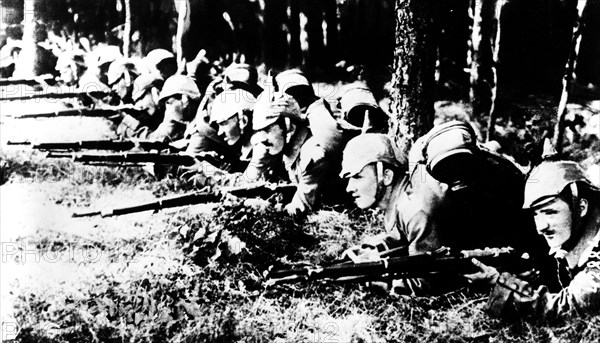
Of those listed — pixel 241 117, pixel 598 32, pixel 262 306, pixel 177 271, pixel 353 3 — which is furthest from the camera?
pixel 353 3

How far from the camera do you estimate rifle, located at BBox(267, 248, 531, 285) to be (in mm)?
4172

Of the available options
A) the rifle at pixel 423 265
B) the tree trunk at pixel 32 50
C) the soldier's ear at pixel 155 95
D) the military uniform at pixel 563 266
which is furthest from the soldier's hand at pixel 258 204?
the tree trunk at pixel 32 50

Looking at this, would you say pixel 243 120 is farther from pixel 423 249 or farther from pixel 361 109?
pixel 423 249

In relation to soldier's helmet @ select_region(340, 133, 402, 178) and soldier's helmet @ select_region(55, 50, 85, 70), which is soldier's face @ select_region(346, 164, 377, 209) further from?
soldier's helmet @ select_region(55, 50, 85, 70)

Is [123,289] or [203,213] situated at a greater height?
[203,213]

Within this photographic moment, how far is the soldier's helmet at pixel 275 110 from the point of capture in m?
6.32

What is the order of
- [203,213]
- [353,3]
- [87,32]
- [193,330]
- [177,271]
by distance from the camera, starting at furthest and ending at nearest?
[87,32] → [353,3] → [203,213] → [177,271] → [193,330]

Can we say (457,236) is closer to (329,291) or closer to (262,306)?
(329,291)

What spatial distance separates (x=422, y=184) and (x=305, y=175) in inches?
65.6

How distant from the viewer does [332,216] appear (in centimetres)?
583

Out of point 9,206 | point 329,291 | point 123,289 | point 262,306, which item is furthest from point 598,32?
point 9,206

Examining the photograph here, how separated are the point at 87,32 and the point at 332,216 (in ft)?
21.8

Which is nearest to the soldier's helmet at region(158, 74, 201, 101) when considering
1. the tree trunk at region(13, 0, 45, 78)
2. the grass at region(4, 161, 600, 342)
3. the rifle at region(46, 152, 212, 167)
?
the rifle at region(46, 152, 212, 167)

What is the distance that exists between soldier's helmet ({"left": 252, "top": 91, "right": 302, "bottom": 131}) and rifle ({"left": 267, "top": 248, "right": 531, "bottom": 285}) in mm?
2486
